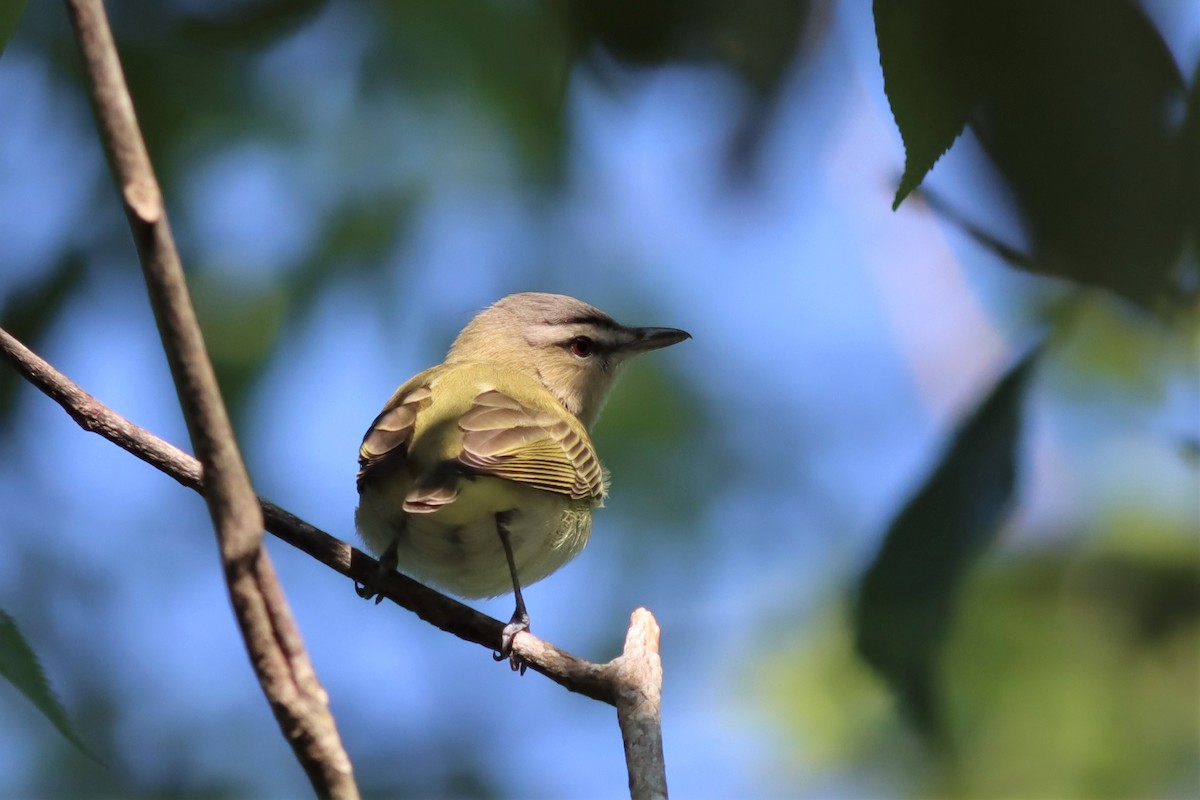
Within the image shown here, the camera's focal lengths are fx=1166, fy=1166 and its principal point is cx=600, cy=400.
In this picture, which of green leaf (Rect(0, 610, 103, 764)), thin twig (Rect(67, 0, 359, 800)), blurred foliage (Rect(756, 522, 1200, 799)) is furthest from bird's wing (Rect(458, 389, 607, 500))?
thin twig (Rect(67, 0, 359, 800))

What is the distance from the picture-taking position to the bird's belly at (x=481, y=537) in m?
3.74

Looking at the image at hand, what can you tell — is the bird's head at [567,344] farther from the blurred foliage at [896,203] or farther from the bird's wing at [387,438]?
the bird's wing at [387,438]

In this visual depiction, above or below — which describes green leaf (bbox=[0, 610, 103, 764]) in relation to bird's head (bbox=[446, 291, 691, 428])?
below

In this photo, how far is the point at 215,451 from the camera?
49.7 inches

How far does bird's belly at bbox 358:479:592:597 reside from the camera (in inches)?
147

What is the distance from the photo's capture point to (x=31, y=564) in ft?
21.5

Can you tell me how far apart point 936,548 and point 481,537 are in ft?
5.56

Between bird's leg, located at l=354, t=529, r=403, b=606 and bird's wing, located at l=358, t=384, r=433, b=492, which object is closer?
bird's leg, located at l=354, t=529, r=403, b=606

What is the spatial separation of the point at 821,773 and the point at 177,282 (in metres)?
4.25

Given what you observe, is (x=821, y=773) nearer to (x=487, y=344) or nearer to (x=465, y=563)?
(x=465, y=563)

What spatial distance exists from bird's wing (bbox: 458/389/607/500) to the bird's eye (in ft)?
3.54

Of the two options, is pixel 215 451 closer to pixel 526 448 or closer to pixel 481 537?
pixel 526 448

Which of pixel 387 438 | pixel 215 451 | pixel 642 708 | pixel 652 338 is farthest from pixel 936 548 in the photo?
pixel 652 338

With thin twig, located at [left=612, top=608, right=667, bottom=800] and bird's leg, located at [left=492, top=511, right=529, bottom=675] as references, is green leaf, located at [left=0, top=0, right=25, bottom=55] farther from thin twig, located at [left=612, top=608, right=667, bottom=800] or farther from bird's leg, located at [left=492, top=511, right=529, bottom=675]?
bird's leg, located at [left=492, top=511, right=529, bottom=675]
